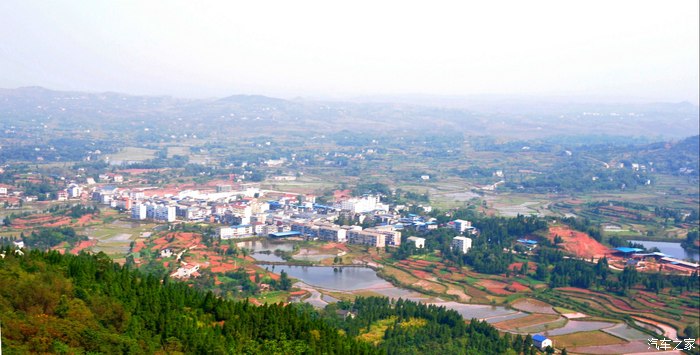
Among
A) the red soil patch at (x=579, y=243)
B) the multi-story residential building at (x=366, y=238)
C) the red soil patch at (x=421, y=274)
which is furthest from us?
the multi-story residential building at (x=366, y=238)

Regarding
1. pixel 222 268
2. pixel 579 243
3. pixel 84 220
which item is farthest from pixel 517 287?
pixel 84 220

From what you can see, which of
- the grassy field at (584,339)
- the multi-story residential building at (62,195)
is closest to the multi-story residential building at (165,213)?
the multi-story residential building at (62,195)

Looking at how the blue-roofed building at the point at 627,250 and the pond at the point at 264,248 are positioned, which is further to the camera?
the blue-roofed building at the point at 627,250

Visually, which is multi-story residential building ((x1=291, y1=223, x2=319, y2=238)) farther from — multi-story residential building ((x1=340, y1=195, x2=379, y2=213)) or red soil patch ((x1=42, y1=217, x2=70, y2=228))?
red soil patch ((x1=42, y1=217, x2=70, y2=228))

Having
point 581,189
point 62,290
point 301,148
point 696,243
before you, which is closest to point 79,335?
point 62,290

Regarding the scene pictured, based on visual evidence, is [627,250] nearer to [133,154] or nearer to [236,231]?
[236,231]

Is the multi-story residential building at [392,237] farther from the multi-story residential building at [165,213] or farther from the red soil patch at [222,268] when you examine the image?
the multi-story residential building at [165,213]

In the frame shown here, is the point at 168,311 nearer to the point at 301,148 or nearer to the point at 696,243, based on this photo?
the point at 696,243
